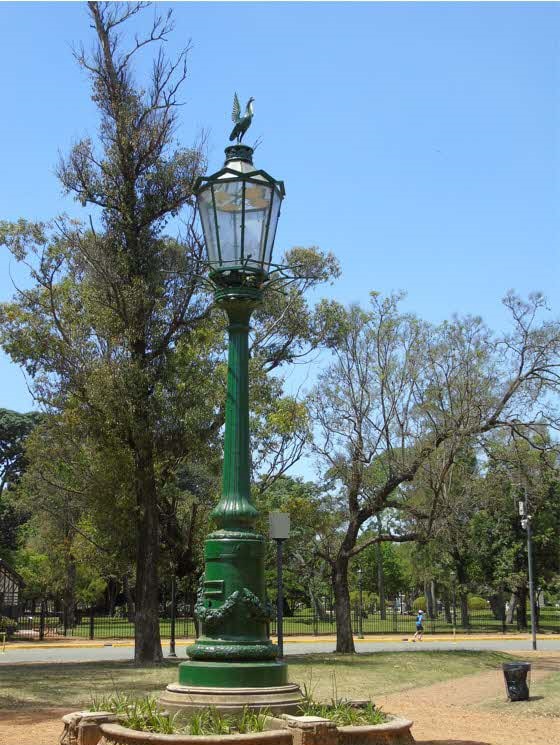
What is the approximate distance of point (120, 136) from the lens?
71.8 ft

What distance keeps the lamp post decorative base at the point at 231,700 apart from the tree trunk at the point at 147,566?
13.6 m

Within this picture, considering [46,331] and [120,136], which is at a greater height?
[120,136]

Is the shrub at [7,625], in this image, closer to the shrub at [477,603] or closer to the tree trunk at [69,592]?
the tree trunk at [69,592]

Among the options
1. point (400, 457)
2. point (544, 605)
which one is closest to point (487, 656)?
point (400, 457)

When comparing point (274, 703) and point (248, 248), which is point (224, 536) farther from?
point (248, 248)

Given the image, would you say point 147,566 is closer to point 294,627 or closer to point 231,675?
point 231,675

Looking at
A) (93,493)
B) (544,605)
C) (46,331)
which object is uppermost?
(46,331)

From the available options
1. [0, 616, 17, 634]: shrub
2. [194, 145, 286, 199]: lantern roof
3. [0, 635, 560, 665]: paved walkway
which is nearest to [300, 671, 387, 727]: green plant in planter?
[194, 145, 286, 199]: lantern roof

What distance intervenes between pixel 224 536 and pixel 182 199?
15591 millimetres

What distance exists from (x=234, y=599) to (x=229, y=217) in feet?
12.4

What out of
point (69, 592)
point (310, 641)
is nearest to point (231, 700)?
point (310, 641)

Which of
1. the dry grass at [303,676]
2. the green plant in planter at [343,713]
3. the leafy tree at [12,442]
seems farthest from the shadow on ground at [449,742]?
the leafy tree at [12,442]

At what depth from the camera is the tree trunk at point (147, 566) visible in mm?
21188

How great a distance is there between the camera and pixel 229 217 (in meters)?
8.75
